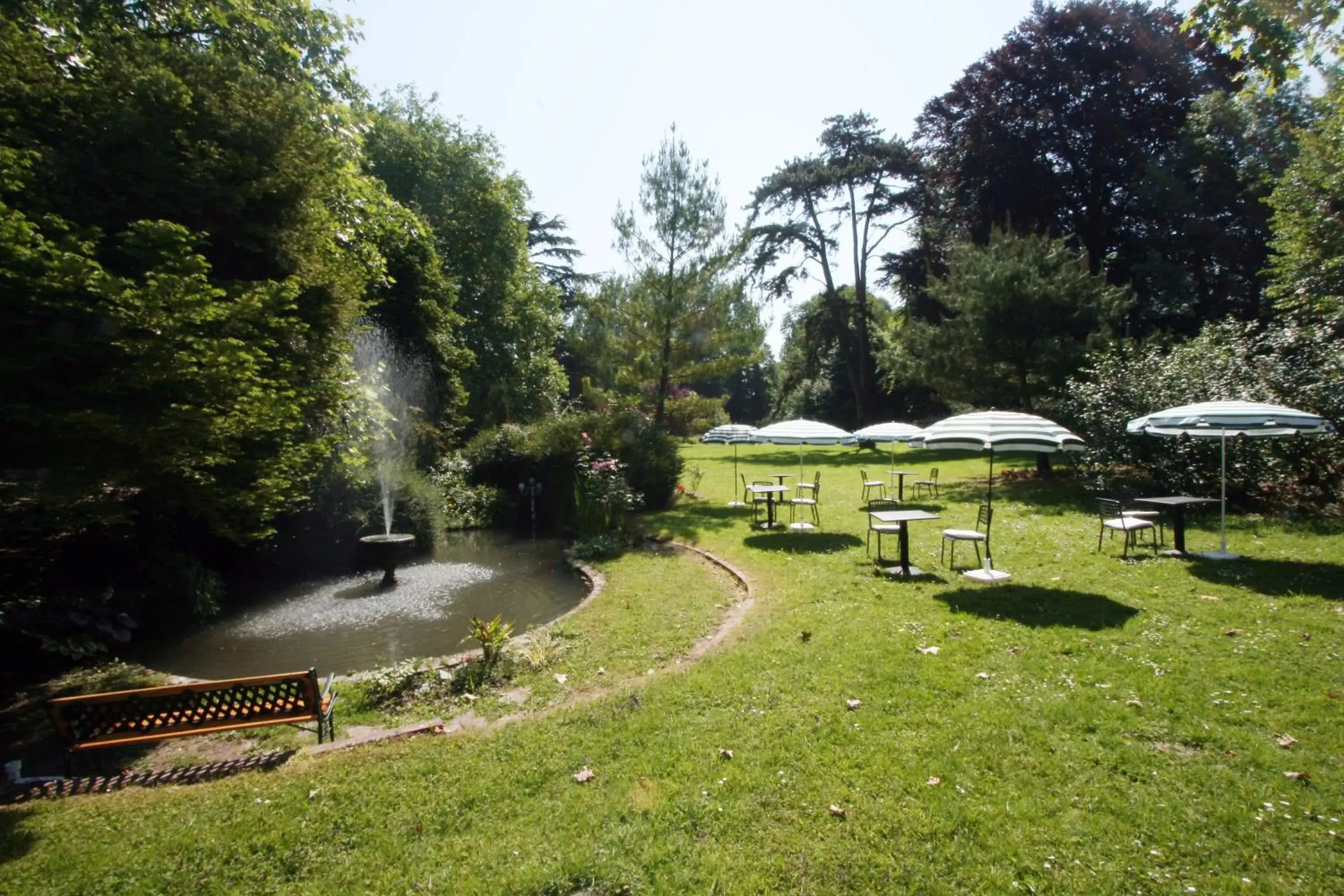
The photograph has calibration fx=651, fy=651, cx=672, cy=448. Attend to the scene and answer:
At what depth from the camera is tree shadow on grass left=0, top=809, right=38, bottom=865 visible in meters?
3.52

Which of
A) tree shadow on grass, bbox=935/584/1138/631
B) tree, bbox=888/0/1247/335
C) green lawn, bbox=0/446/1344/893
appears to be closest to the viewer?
green lawn, bbox=0/446/1344/893

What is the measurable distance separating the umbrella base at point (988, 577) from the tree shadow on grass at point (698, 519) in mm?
5398

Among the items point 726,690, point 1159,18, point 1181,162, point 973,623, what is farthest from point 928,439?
point 1159,18

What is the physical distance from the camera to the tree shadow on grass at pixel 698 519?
13.4m

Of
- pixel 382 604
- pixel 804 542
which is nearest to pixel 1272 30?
pixel 804 542

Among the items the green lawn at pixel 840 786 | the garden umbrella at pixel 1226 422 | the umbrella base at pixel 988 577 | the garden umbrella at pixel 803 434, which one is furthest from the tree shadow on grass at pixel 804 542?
the garden umbrella at pixel 1226 422

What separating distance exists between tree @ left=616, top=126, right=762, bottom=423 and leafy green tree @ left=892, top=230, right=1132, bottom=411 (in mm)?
6109

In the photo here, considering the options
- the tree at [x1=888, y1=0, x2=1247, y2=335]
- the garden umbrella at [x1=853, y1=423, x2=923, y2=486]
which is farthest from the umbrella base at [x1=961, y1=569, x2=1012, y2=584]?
the tree at [x1=888, y1=0, x2=1247, y2=335]

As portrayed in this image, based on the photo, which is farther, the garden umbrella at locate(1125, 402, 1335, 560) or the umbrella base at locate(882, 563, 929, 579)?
the umbrella base at locate(882, 563, 929, 579)

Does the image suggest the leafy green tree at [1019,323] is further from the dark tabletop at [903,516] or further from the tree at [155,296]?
the tree at [155,296]

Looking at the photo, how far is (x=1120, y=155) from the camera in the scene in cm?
2419

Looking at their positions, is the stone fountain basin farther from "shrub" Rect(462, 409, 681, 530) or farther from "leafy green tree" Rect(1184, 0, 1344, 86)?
"leafy green tree" Rect(1184, 0, 1344, 86)

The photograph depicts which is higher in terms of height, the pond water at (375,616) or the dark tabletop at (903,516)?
the dark tabletop at (903,516)

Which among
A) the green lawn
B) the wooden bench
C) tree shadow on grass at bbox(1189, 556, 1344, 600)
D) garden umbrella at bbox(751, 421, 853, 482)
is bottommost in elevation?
tree shadow on grass at bbox(1189, 556, 1344, 600)
